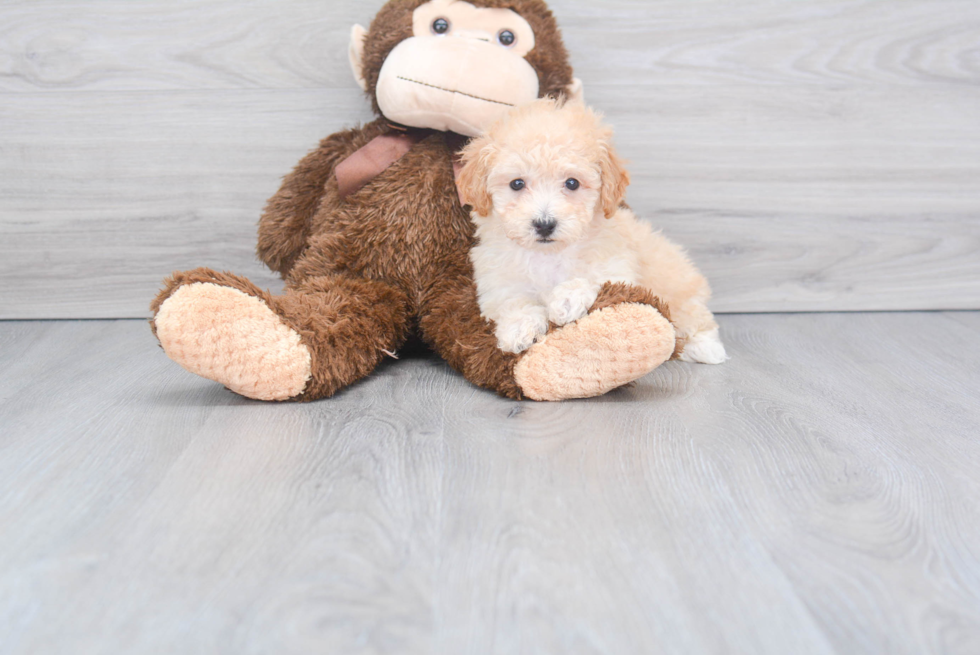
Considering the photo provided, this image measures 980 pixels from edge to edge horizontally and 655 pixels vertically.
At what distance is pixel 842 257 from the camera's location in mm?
1537

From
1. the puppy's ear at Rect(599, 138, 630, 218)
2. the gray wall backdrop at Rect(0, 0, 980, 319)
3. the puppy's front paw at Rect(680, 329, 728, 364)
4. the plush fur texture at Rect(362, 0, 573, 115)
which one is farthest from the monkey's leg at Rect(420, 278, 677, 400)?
the gray wall backdrop at Rect(0, 0, 980, 319)

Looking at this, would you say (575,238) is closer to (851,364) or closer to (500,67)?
(500,67)

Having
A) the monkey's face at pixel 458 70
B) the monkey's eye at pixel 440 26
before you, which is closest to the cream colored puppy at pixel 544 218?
the monkey's face at pixel 458 70

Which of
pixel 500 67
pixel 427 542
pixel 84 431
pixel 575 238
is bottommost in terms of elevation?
pixel 84 431

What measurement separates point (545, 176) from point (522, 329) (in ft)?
0.65

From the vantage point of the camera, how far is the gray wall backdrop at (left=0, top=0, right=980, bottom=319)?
55.2 inches

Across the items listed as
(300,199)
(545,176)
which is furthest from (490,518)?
(300,199)

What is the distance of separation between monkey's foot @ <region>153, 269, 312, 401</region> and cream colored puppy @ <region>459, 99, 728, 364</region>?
279 mm

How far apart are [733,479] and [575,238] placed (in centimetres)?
36

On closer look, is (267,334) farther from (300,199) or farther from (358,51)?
(358,51)

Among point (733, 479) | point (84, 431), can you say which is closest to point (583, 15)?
point (733, 479)

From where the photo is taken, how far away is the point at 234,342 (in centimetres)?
97

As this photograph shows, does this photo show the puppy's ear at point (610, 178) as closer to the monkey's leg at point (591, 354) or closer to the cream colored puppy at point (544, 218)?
the cream colored puppy at point (544, 218)

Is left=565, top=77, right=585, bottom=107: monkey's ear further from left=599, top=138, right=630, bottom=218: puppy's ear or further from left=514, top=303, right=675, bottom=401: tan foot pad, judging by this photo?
left=514, top=303, right=675, bottom=401: tan foot pad
